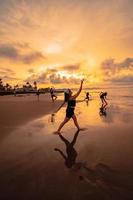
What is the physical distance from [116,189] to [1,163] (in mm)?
3693

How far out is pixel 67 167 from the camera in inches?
263

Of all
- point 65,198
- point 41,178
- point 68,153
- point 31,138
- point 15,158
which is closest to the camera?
point 65,198

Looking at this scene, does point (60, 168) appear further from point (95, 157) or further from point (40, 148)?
point (40, 148)

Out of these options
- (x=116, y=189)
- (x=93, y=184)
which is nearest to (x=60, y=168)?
(x=93, y=184)

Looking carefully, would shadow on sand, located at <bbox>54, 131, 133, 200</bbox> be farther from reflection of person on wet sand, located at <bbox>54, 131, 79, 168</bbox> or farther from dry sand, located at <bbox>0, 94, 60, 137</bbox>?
dry sand, located at <bbox>0, 94, 60, 137</bbox>

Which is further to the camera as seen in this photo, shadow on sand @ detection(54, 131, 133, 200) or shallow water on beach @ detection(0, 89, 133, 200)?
shallow water on beach @ detection(0, 89, 133, 200)

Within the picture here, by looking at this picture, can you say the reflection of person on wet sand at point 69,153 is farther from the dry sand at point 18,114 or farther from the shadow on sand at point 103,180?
the dry sand at point 18,114

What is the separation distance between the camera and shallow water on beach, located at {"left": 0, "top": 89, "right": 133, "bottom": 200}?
5.13m

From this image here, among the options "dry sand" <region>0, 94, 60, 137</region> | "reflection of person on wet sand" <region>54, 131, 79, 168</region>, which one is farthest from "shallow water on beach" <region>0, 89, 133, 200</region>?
"dry sand" <region>0, 94, 60, 137</region>

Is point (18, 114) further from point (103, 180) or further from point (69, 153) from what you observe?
point (103, 180)

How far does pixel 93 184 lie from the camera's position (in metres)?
5.43

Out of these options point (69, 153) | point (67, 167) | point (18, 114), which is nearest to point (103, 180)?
point (67, 167)

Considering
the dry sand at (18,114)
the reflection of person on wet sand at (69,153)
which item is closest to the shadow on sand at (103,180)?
the reflection of person on wet sand at (69,153)

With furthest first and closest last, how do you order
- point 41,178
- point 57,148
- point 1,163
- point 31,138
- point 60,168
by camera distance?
point 31,138 → point 57,148 → point 1,163 → point 60,168 → point 41,178
